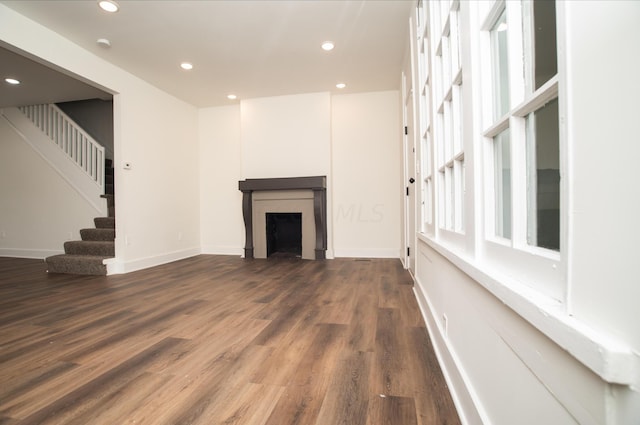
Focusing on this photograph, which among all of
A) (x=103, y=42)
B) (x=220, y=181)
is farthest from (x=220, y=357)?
(x=220, y=181)

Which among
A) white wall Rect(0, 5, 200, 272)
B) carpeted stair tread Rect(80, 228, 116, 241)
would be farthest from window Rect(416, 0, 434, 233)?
carpeted stair tread Rect(80, 228, 116, 241)

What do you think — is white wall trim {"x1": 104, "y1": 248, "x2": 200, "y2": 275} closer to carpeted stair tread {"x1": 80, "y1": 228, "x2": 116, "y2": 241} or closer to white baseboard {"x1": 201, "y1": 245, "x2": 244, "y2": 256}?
white baseboard {"x1": 201, "y1": 245, "x2": 244, "y2": 256}

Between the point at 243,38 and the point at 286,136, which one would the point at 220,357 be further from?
the point at 286,136

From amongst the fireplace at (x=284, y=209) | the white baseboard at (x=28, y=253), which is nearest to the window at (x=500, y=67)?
the fireplace at (x=284, y=209)

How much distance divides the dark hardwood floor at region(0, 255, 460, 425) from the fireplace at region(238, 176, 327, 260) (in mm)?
1539

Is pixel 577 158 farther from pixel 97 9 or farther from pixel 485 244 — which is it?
pixel 97 9

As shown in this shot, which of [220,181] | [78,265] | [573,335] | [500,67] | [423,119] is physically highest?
[423,119]

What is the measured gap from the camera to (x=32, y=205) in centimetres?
496

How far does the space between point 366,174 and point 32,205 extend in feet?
19.4

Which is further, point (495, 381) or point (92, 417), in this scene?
point (92, 417)

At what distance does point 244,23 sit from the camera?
273 cm

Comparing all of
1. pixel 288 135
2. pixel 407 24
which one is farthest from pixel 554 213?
pixel 288 135

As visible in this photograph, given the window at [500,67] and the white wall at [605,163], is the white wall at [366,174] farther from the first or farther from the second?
the white wall at [605,163]

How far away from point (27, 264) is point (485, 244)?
621 centimetres
